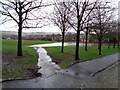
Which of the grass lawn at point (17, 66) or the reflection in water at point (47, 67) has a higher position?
the grass lawn at point (17, 66)

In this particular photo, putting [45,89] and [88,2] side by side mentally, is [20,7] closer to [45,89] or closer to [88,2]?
[88,2]

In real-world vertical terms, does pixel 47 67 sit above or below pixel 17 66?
below

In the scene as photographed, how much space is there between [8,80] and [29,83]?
99 cm

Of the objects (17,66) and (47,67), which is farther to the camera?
(47,67)

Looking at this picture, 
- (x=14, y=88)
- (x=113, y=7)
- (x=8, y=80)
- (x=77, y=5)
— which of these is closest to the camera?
(x=14, y=88)

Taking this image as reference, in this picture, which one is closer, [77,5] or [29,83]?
[29,83]

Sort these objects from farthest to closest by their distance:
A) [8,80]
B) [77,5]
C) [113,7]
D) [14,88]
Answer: [113,7] → [77,5] → [8,80] → [14,88]

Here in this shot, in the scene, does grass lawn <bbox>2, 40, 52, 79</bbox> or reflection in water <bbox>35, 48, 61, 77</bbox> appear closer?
grass lawn <bbox>2, 40, 52, 79</bbox>

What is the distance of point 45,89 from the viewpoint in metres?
4.03

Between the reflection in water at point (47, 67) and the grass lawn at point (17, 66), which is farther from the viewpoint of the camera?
the reflection in water at point (47, 67)

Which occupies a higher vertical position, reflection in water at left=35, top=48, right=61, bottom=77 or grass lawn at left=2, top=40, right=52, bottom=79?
Answer: grass lawn at left=2, top=40, right=52, bottom=79

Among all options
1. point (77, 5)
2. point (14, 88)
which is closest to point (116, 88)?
point (14, 88)

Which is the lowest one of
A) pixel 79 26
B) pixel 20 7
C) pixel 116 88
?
pixel 116 88

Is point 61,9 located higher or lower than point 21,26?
higher
